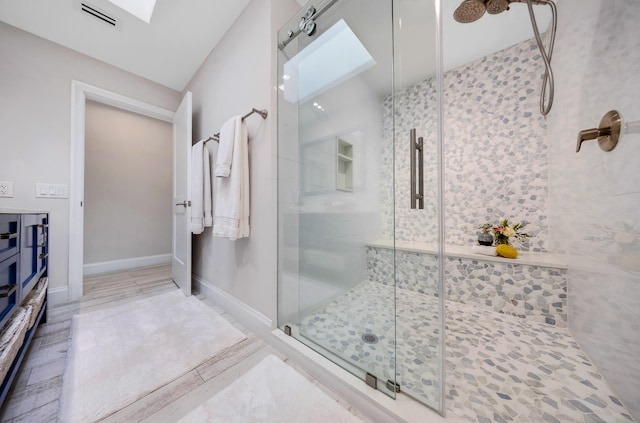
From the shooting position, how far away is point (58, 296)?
1.88m

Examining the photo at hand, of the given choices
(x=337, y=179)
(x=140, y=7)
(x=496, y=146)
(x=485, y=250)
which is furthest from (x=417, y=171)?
(x=140, y=7)

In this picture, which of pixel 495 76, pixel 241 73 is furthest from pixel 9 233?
pixel 495 76

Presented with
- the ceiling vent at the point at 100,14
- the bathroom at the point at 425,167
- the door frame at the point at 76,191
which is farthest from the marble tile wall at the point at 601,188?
the door frame at the point at 76,191

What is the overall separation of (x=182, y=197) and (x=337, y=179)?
1701 mm

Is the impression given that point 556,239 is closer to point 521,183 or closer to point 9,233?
point 521,183

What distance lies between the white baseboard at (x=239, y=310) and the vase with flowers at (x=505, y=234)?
6.20 feet

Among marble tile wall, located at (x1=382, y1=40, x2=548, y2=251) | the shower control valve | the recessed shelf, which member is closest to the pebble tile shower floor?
the recessed shelf

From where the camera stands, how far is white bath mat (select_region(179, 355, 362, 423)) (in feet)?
2.83

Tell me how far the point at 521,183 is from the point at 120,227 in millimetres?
4675

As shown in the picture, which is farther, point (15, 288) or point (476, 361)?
point (476, 361)

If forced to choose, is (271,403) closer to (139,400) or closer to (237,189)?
(139,400)

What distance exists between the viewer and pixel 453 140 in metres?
2.24

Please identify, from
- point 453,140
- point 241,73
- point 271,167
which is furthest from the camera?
point 453,140

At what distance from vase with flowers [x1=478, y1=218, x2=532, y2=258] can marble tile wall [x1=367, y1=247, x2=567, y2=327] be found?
0.11 metres
